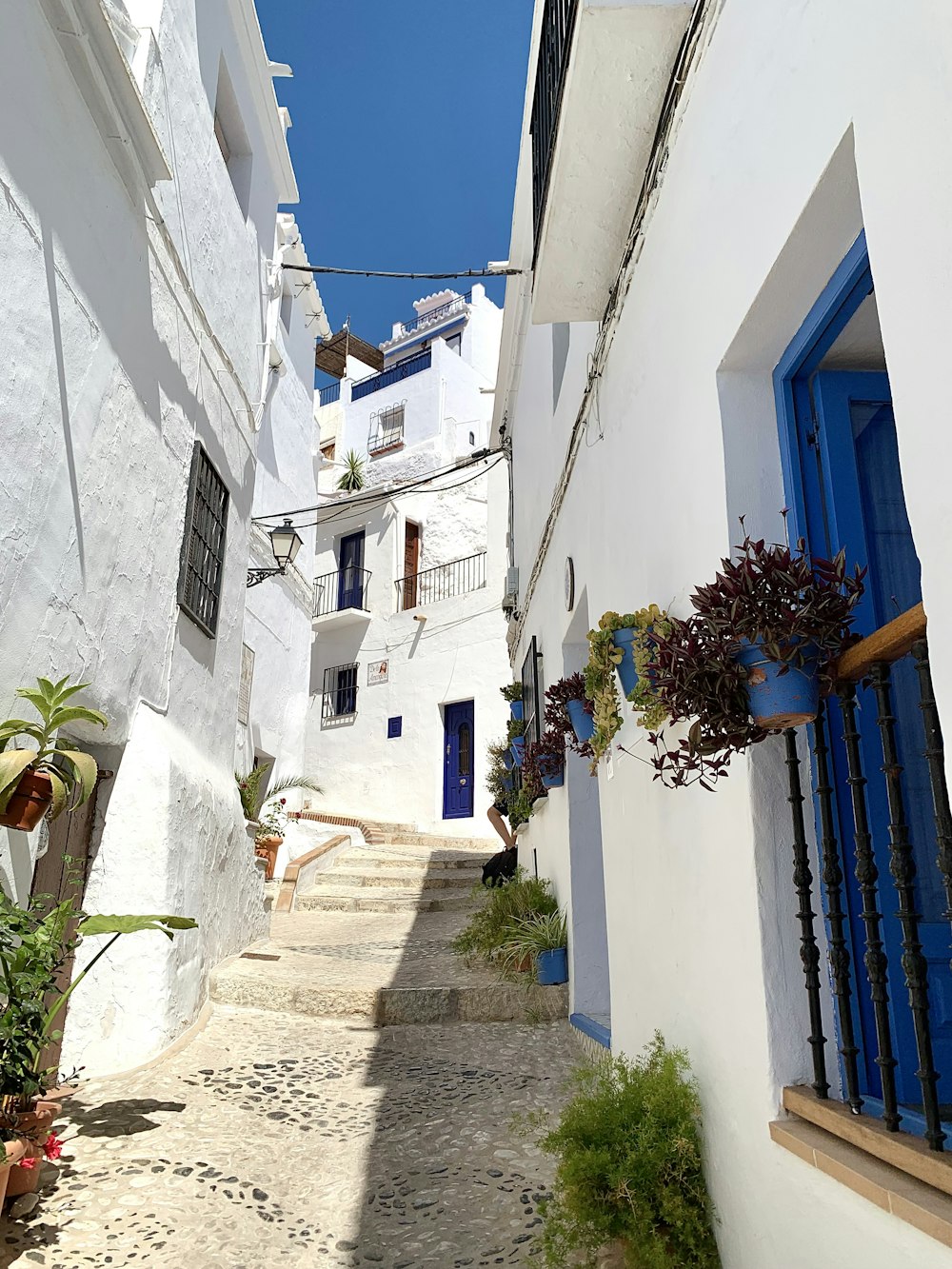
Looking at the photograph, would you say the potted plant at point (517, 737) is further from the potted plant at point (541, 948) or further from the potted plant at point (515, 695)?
the potted plant at point (541, 948)

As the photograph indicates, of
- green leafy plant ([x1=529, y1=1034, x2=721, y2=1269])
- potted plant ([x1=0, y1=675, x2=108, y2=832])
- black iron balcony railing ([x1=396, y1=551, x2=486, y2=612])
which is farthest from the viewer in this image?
black iron balcony railing ([x1=396, y1=551, x2=486, y2=612])

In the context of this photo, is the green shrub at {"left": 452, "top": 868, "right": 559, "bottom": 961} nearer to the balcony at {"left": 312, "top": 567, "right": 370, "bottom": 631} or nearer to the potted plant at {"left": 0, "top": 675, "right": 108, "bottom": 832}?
the potted plant at {"left": 0, "top": 675, "right": 108, "bottom": 832}

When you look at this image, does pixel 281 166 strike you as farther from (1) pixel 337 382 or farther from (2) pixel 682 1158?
(1) pixel 337 382

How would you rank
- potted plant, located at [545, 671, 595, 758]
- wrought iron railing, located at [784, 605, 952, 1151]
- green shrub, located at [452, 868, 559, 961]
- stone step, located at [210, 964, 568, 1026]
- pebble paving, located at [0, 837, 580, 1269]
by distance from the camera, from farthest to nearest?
green shrub, located at [452, 868, 559, 961]
stone step, located at [210, 964, 568, 1026]
potted plant, located at [545, 671, 595, 758]
pebble paving, located at [0, 837, 580, 1269]
wrought iron railing, located at [784, 605, 952, 1151]

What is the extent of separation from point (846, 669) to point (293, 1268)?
2626mm

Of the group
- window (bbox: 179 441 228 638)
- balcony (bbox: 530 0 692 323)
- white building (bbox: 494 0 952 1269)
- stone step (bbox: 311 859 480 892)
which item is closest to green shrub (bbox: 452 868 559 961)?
white building (bbox: 494 0 952 1269)

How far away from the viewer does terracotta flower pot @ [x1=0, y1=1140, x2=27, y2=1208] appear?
286 centimetres

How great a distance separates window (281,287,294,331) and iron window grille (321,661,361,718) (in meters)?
8.24

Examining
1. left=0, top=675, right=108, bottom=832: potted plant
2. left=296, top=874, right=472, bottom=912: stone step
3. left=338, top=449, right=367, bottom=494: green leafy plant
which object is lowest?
left=296, top=874, right=472, bottom=912: stone step

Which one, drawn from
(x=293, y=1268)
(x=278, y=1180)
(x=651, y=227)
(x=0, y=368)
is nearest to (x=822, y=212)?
(x=651, y=227)

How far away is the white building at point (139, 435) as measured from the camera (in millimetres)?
3795

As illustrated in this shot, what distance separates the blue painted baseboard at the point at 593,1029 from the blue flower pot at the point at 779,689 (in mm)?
2856

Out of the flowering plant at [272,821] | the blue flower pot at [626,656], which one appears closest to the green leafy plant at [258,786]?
the flowering plant at [272,821]

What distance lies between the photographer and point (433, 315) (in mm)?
29750
